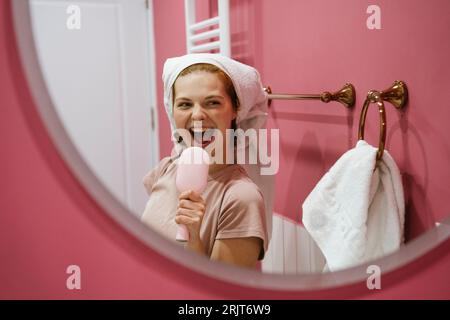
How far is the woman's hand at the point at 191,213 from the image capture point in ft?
1.84

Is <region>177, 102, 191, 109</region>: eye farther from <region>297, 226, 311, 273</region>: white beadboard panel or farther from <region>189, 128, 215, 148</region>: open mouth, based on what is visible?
<region>297, 226, 311, 273</region>: white beadboard panel

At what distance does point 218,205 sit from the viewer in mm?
597

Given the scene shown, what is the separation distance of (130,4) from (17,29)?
0.87 feet

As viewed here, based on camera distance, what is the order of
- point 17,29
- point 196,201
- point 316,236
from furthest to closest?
point 316,236 < point 196,201 < point 17,29

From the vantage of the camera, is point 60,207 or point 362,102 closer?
Answer: point 60,207

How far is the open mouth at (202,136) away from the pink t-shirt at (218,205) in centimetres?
4

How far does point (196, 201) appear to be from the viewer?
1.87 feet

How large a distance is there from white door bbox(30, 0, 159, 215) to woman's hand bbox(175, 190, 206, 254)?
0.05 m

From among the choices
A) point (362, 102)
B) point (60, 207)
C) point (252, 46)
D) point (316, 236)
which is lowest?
point (316, 236)

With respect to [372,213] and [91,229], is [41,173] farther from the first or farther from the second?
[372,213]

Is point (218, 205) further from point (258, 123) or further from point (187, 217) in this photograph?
point (258, 123)

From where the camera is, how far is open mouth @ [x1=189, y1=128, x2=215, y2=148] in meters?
0.60

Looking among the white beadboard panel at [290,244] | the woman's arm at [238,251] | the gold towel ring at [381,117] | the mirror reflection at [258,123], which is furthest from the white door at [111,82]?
the gold towel ring at [381,117]

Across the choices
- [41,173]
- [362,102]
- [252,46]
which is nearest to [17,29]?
[41,173]
